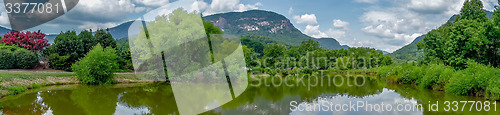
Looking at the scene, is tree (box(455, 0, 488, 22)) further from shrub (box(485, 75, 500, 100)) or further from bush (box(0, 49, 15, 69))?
bush (box(0, 49, 15, 69))

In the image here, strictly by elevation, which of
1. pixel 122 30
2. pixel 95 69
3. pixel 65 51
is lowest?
pixel 95 69

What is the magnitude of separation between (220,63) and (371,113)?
15.8 metres

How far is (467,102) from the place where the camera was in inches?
591

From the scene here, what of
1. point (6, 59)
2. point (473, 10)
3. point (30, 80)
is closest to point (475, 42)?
point (473, 10)

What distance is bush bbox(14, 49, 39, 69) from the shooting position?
2494 cm

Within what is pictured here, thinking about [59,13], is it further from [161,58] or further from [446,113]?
[446,113]

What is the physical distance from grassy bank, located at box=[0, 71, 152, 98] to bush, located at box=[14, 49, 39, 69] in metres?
4.62

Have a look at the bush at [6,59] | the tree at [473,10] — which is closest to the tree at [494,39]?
the tree at [473,10]

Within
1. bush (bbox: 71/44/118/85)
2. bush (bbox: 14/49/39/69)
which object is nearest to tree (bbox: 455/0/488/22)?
bush (bbox: 71/44/118/85)

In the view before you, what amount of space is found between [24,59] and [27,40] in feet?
15.6

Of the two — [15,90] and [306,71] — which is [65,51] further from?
[306,71]

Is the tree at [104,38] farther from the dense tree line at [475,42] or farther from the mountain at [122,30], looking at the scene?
the dense tree line at [475,42]

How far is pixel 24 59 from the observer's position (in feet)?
82.9

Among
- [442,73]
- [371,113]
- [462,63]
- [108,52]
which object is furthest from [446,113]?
[108,52]
